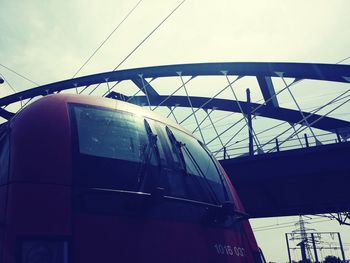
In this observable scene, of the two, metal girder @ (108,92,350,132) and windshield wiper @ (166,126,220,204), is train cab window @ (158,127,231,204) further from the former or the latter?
metal girder @ (108,92,350,132)

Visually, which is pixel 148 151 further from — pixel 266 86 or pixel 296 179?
pixel 266 86

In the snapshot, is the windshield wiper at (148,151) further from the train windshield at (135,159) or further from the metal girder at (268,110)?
the metal girder at (268,110)

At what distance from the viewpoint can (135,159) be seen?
335 cm

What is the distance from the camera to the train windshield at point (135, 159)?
3045 mm

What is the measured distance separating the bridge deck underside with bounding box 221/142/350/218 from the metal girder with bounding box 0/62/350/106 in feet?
27.2

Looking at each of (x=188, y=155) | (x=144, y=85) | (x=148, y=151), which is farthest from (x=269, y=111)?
(x=148, y=151)

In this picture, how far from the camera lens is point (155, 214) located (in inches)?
119

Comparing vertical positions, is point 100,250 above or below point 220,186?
below

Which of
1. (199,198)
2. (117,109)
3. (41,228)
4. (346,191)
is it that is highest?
(346,191)

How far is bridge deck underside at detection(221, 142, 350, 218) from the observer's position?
1745 centimetres

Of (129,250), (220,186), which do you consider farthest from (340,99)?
(129,250)

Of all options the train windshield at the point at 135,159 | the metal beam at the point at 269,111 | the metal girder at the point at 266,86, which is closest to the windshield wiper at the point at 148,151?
the train windshield at the point at 135,159

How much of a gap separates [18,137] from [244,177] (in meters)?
17.2

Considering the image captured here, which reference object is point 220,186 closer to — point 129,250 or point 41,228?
point 129,250
